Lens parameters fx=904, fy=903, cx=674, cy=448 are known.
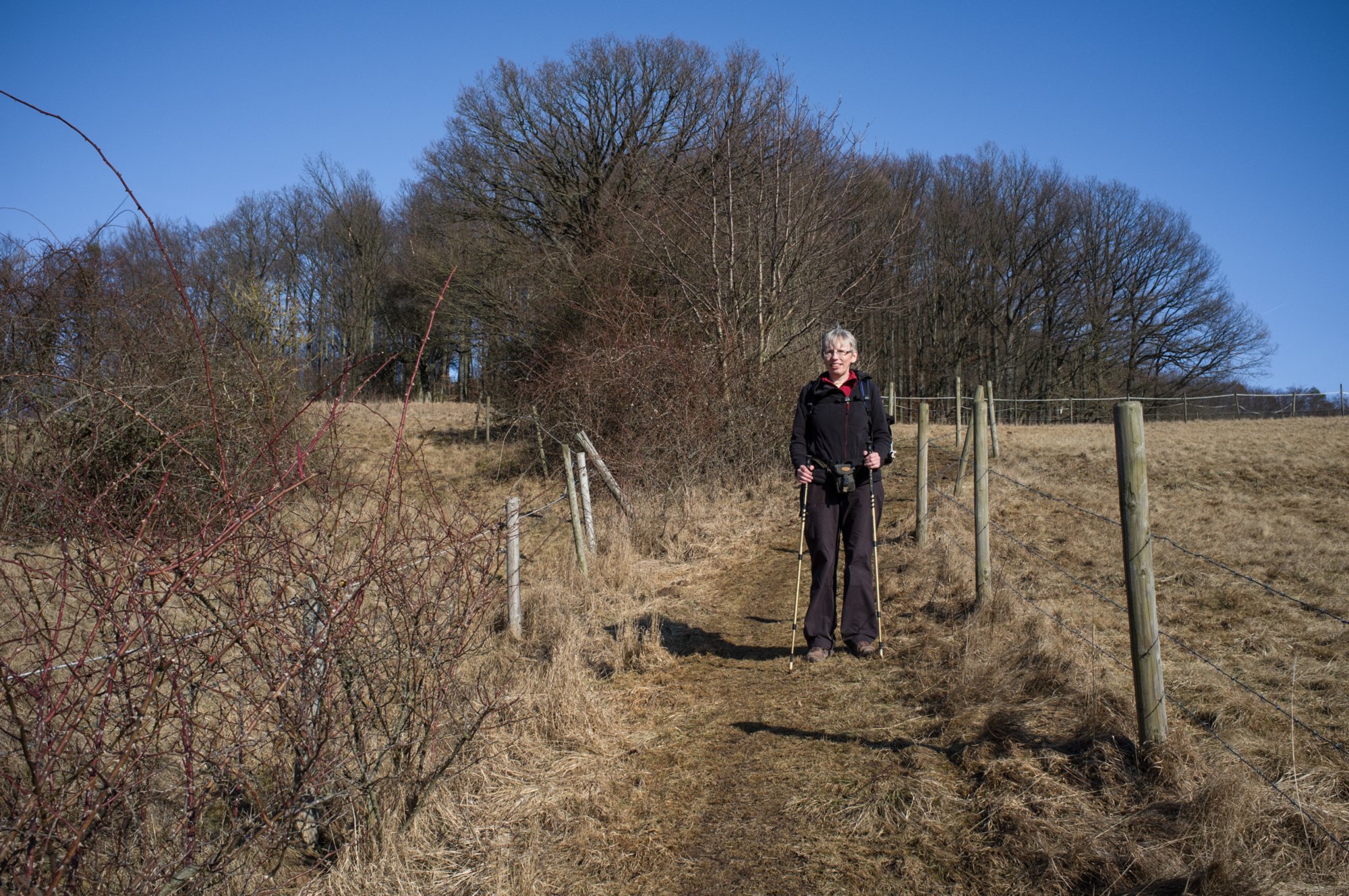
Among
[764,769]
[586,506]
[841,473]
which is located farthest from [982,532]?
[586,506]

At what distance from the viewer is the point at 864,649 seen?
5.52 meters

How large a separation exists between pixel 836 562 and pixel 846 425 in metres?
0.82

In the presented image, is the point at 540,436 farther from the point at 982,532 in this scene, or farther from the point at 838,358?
the point at 838,358

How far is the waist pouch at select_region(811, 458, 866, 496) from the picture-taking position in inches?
211

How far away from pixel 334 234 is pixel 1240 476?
3729cm

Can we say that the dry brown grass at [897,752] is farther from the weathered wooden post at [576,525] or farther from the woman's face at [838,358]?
the woman's face at [838,358]

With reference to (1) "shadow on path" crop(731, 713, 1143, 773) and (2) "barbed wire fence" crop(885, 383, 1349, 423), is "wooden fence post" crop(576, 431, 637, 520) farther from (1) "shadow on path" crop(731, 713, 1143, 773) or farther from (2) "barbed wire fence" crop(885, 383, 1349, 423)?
(2) "barbed wire fence" crop(885, 383, 1349, 423)

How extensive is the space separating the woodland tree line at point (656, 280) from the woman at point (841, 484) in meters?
2.50

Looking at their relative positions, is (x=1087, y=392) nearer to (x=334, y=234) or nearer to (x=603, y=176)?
(x=603, y=176)

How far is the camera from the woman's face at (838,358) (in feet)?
17.7

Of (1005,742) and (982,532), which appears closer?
(1005,742)

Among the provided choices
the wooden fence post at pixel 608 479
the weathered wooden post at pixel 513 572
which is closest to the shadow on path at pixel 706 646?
the weathered wooden post at pixel 513 572

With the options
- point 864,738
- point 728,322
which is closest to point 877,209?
point 728,322

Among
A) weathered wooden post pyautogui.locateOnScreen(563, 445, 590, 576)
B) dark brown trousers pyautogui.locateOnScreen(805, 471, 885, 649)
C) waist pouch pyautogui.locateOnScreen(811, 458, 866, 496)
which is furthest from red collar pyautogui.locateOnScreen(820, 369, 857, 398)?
weathered wooden post pyautogui.locateOnScreen(563, 445, 590, 576)
